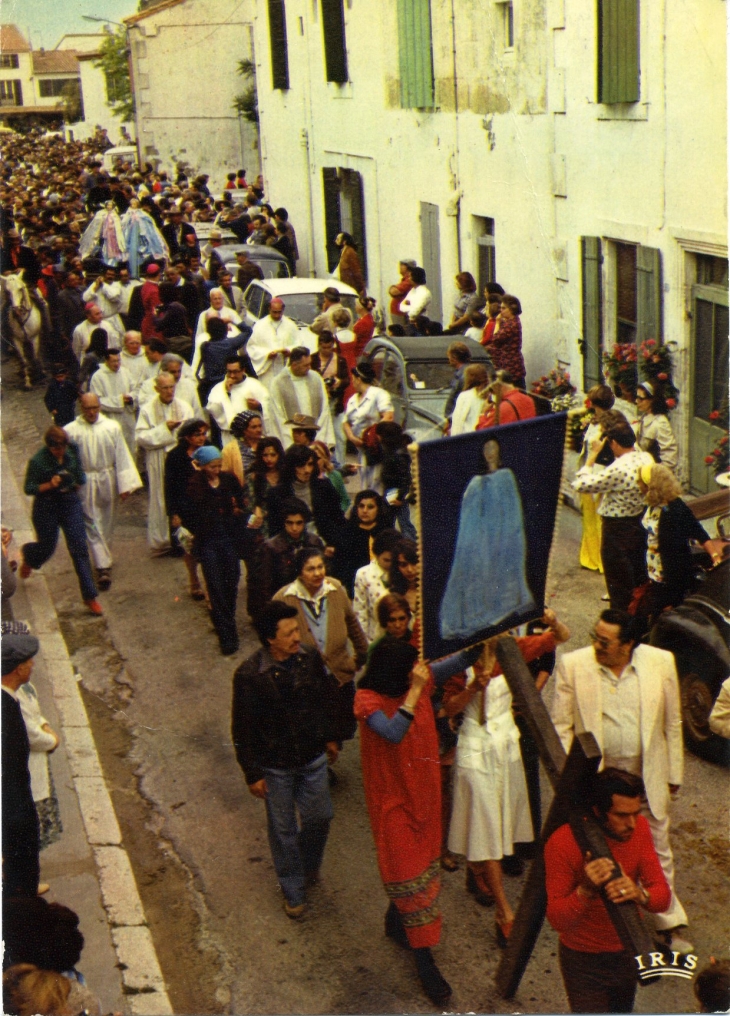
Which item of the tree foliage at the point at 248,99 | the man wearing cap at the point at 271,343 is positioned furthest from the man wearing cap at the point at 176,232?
the man wearing cap at the point at 271,343

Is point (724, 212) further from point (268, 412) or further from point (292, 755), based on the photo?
point (292, 755)

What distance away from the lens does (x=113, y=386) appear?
11.6 meters

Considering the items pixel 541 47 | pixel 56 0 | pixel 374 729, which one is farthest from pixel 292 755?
pixel 541 47

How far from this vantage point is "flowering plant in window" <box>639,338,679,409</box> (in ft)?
36.9

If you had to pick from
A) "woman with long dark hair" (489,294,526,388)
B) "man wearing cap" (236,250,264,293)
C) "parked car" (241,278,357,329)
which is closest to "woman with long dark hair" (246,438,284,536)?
"woman with long dark hair" (489,294,526,388)

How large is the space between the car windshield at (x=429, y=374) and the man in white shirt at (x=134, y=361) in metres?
2.44

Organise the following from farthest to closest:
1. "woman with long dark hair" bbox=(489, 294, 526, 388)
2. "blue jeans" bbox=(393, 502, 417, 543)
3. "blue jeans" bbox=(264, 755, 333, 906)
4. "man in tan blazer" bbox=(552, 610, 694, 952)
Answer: "woman with long dark hair" bbox=(489, 294, 526, 388) → "blue jeans" bbox=(393, 502, 417, 543) → "blue jeans" bbox=(264, 755, 333, 906) → "man in tan blazer" bbox=(552, 610, 694, 952)

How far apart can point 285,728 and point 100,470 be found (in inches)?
189

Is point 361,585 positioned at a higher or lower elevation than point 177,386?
lower

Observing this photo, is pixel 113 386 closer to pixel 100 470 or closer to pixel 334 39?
pixel 100 470

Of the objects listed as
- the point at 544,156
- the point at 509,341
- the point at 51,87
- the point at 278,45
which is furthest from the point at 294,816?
the point at 278,45

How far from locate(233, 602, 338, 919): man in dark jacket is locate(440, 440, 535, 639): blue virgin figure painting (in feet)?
3.01

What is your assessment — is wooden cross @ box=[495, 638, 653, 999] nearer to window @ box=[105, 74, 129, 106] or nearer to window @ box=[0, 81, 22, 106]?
window @ box=[0, 81, 22, 106]

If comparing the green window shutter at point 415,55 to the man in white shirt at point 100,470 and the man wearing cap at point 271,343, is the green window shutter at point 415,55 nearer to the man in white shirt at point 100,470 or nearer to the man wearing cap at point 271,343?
the man wearing cap at point 271,343
